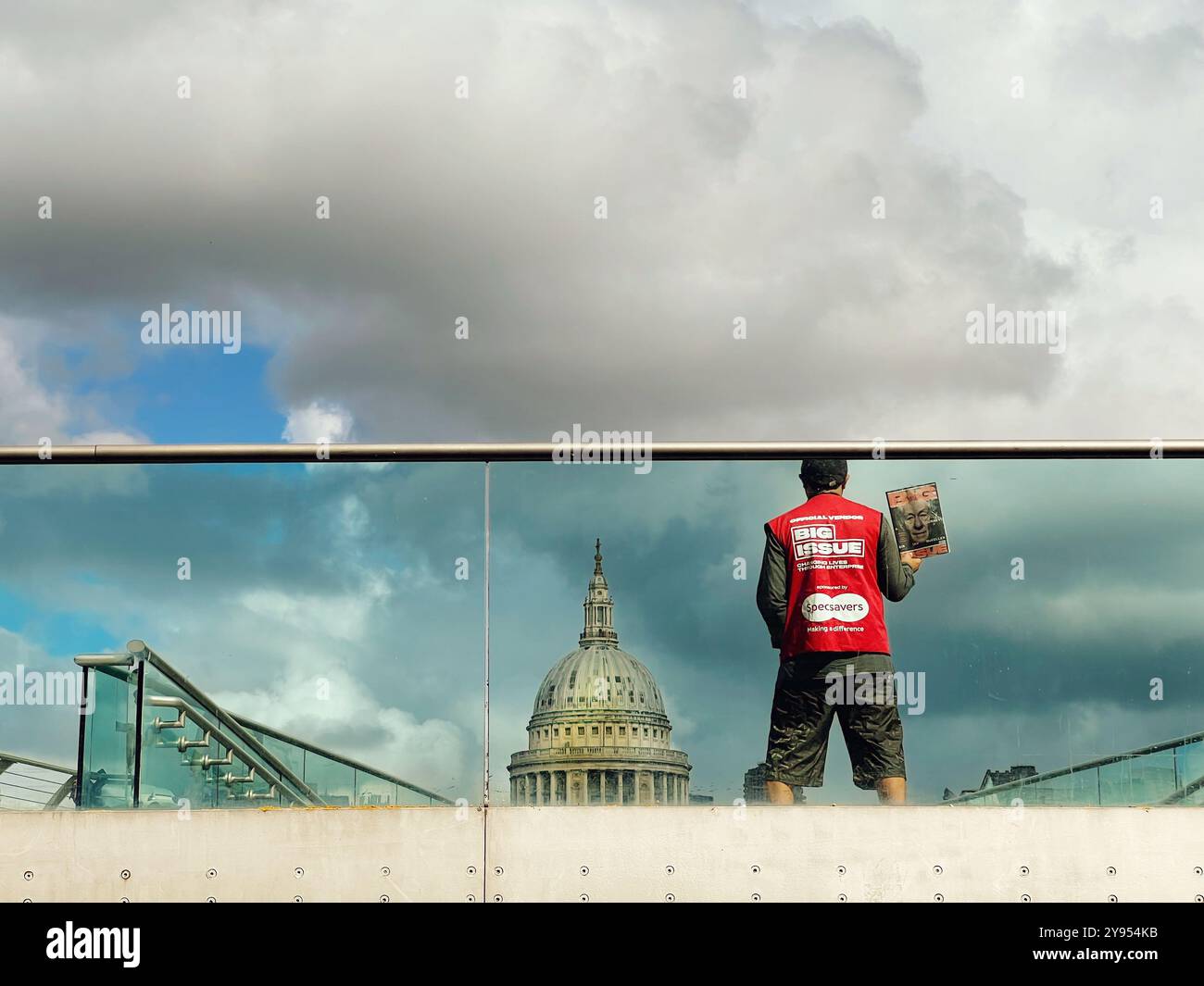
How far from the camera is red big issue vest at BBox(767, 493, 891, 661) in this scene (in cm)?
801

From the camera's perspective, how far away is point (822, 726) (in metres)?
7.93

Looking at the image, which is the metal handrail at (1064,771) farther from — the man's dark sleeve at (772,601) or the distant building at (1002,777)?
the man's dark sleeve at (772,601)

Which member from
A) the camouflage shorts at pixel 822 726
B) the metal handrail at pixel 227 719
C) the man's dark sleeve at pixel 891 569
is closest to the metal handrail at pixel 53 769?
the metal handrail at pixel 227 719

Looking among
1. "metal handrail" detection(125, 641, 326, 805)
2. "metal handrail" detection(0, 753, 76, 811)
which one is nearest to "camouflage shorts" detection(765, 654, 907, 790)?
"metal handrail" detection(125, 641, 326, 805)

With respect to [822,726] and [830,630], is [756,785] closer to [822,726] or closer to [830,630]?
[822,726]

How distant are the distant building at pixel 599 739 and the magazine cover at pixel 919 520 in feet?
4.73

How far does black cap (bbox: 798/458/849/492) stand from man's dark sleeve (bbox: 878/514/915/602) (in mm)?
306

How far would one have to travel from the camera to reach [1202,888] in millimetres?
7668

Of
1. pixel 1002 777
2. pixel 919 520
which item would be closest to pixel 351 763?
pixel 919 520

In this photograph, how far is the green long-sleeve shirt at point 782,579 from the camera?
800 cm

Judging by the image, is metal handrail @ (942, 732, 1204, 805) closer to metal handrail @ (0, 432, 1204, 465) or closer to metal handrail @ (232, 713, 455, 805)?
metal handrail @ (0, 432, 1204, 465)

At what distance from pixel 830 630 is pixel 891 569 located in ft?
1.39

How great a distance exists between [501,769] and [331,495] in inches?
61.6
